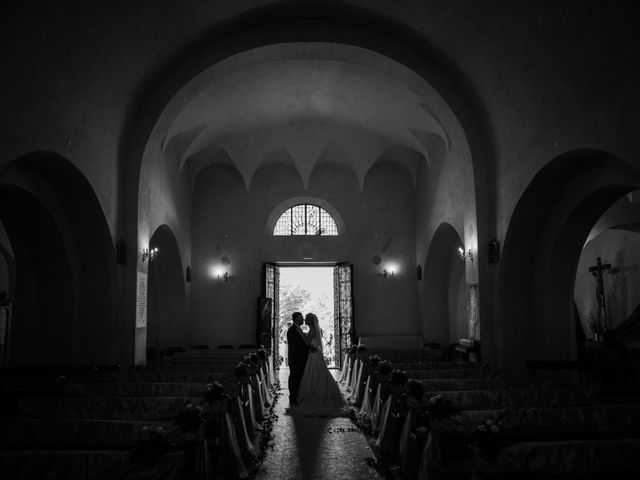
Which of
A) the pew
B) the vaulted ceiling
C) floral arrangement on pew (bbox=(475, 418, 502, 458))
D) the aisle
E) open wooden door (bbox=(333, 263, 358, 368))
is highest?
the vaulted ceiling

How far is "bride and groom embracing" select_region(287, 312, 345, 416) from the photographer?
9.29 meters

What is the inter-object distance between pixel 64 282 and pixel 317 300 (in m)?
16.7

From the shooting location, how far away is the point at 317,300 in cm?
2520

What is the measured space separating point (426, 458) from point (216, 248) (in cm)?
1246

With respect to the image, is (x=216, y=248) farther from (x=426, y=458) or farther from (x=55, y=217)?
(x=426, y=458)

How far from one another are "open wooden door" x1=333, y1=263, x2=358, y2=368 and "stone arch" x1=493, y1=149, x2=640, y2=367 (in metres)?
6.28

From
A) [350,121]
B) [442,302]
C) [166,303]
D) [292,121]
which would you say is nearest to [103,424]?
[166,303]

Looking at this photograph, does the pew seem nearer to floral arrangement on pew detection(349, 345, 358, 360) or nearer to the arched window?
floral arrangement on pew detection(349, 345, 358, 360)

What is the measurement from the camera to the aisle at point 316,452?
19.1 feet

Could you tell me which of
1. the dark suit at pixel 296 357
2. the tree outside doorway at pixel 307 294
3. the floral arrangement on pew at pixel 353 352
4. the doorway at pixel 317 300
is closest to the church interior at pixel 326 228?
the doorway at pixel 317 300

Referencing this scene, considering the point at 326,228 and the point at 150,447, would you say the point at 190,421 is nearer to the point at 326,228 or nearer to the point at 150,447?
the point at 150,447

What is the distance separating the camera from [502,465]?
3.73 meters

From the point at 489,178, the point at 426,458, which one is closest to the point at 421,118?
the point at 489,178

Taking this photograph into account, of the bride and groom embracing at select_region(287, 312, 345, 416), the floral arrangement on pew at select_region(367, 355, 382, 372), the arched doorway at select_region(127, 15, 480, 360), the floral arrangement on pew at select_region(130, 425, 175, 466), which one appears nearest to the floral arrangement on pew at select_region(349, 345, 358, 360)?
the bride and groom embracing at select_region(287, 312, 345, 416)
